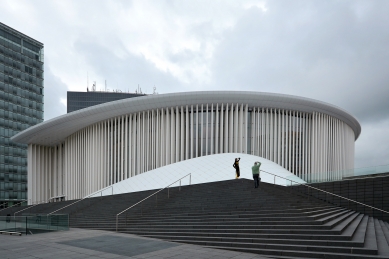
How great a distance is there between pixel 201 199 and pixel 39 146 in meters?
33.1

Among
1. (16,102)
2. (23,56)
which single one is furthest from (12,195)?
(23,56)

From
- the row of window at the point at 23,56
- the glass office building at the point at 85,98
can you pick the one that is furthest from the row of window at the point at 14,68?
the glass office building at the point at 85,98

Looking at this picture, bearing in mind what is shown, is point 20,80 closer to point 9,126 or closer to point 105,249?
point 9,126

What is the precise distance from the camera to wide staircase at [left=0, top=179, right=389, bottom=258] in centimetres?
788

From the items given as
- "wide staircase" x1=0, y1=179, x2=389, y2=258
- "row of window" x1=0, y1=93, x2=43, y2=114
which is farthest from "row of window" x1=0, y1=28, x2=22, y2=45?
"wide staircase" x1=0, y1=179, x2=389, y2=258

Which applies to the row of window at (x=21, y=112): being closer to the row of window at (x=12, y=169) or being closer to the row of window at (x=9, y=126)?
the row of window at (x=9, y=126)

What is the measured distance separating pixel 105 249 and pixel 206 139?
61.9 ft

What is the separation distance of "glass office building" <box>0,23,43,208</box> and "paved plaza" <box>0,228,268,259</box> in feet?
211

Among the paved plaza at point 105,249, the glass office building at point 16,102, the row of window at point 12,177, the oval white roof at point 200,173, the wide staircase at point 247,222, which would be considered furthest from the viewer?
the glass office building at point 16,102

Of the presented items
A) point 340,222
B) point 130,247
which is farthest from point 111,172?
point 340,222

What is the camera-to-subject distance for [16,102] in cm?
6944

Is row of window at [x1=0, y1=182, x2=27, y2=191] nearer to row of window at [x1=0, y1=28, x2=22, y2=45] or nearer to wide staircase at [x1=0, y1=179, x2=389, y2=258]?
row of window at [x1=0, y1=28, x2=22, y2=45]

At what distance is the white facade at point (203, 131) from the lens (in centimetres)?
2700

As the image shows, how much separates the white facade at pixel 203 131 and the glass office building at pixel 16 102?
42974mm
